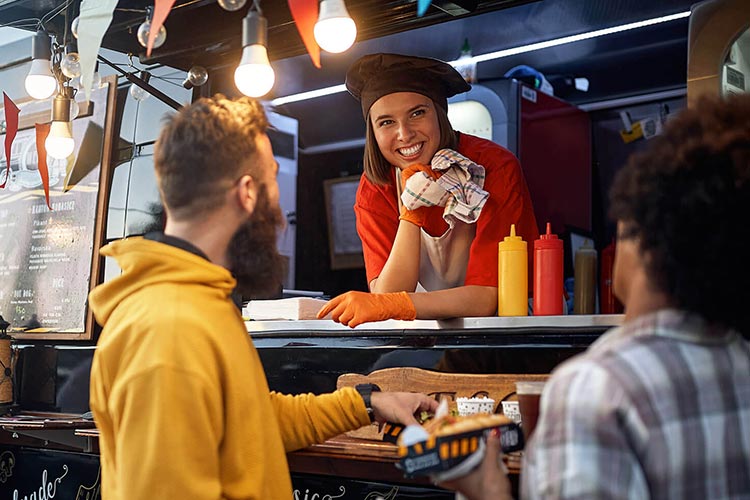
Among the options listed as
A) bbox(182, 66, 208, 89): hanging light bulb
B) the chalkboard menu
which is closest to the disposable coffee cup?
bbox(182, 66, 208, 89): hanging light bulb

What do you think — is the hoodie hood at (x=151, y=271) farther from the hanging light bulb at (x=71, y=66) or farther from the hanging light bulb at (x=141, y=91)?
the hanging light bulb at (x=141, y=91)

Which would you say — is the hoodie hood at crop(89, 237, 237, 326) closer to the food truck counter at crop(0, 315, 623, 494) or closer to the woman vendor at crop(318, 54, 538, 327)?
the food truck counter at crop(0, 315, 623, 494)

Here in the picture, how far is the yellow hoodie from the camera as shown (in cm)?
172

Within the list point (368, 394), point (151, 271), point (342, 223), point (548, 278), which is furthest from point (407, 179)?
point (342, 223)

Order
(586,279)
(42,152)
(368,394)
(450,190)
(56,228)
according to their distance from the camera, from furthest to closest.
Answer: (56,228) < (42,152) < (450,190) < (586,279) < (368,394)

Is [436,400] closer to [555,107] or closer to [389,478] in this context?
[389,478]

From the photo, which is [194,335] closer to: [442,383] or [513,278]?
[442,383]

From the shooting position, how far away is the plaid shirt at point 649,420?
119 centimetres

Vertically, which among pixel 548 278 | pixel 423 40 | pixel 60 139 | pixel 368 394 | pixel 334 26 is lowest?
pixel 368 394

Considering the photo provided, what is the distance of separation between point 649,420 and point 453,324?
A: 5.54 feet

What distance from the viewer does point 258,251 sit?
2.11 m

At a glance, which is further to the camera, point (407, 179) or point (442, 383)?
point (407, 179)

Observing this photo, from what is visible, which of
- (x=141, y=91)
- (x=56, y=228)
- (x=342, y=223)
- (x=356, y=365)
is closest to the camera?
(x=356, y=365)

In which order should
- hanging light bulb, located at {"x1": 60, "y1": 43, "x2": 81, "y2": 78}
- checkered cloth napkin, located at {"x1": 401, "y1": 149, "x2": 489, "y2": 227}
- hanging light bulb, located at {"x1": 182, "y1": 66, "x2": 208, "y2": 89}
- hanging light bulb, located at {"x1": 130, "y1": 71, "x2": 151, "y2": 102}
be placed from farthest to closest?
1. hanging light bulb, located at {"x1": 130, "y1": 71, "x2": 151, "y2": 102}
2. hanging light bulb, located at {"x1": 182, "y1": 66, "x2": 208, "y2": 89}
3. hanging light bulb, located at {"x1": 60, "y1": 43, "x2": 81, "y2": 78}
4. checkered cloth napkin, located at {"x1": 401, "y1": 149, "x2": 489, "y2": 227}
